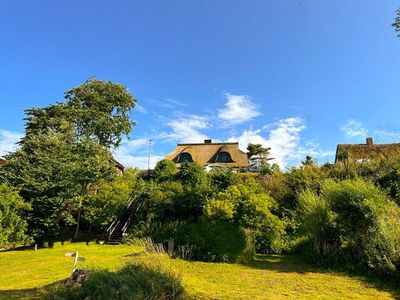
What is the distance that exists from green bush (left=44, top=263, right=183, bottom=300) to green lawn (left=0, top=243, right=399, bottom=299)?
52 centimetres

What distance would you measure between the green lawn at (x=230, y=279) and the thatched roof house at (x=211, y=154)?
24.1m

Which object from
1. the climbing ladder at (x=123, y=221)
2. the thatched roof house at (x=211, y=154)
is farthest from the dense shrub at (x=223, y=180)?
the thatched roof house at (x=211, y=154)

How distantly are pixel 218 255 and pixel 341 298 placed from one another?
4.85m

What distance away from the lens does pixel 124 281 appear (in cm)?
532

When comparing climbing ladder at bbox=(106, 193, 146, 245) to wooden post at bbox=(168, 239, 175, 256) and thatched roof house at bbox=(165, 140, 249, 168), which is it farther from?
thatched roof house at bbox=(165, 140, 249, 168)

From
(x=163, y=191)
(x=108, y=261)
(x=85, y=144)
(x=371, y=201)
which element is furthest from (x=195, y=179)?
(x=85, y=144)

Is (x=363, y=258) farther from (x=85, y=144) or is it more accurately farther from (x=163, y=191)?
(x=85, y=144)

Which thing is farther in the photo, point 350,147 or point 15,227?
point 350,147

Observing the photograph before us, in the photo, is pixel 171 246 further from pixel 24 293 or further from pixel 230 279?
pixel 24 293

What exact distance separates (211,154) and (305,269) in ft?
89.8

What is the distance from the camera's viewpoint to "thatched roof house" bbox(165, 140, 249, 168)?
35594mm

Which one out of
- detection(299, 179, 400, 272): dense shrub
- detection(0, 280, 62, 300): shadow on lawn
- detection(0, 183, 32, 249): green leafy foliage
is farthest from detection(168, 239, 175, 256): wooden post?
detection(0, 183, 32, 249): green leafy foliage

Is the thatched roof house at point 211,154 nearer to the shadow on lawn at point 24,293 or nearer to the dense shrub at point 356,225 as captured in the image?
the dense shrub at point 356,225

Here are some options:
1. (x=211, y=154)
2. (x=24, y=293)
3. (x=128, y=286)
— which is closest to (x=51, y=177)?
Result: (x=24, y=293)
